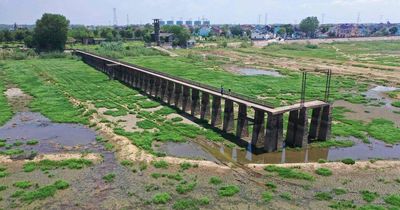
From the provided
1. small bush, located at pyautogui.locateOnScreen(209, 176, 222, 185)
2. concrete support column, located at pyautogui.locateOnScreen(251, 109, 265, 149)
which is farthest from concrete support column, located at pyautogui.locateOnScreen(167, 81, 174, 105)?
small bush, located at pyautogui.locateOnScreen(209, 176, 222, 185)

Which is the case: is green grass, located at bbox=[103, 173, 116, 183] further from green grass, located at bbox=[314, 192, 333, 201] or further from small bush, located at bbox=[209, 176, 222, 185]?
green grass, located at bbox=[314, 192, 333, 201]

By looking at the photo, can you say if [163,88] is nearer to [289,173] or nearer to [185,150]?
[185,150]

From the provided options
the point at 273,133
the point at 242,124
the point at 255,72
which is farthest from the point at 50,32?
the point at 273,133

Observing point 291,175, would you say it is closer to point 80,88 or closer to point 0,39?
point 80,88

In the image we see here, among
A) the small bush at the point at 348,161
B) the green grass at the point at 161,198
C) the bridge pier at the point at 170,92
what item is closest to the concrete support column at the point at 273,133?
the small bush at the point at 348,161

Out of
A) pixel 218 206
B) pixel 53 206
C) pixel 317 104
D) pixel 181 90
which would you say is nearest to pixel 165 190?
pixel 218 206

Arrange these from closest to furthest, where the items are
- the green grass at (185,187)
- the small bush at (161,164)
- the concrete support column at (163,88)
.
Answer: the green grass at (185,187), the small bush at (161,164), the concrete support column at (163,88)

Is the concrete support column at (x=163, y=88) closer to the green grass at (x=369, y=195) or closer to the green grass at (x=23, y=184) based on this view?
the green grass at (x=23, y=184)
